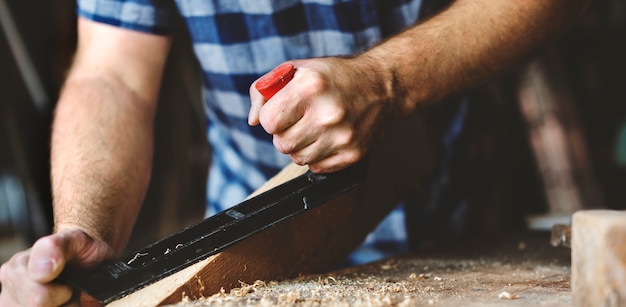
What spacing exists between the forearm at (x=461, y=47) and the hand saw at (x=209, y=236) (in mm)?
188

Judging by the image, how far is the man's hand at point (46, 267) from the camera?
2.62ft

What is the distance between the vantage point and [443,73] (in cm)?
104

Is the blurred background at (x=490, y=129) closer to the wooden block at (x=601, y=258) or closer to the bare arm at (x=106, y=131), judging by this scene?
the bare arm at (x=106, y=131)

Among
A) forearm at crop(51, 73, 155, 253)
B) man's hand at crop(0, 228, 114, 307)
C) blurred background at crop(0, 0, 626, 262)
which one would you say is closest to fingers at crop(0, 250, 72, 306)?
man's hand at crop(0, 228, 114, 307)

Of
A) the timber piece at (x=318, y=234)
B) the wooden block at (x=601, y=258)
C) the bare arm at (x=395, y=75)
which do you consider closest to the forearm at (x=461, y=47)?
the bare arm at (x=395, y=75)

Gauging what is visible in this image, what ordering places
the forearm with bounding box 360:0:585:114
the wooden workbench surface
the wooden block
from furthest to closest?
1. the forearm with bounding box 360:0:585:114
2. the wooden workbench surface
3. the wooden block

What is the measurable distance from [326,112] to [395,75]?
0.17 metres

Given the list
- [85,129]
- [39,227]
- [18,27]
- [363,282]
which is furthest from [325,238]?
[18,27]

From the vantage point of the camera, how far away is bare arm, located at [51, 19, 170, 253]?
109 cm

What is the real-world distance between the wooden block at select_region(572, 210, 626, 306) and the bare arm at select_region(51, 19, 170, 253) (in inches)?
28.4

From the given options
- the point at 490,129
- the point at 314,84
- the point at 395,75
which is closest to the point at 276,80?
the point at 314,84

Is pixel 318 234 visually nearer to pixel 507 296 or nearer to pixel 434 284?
pixel 434 284

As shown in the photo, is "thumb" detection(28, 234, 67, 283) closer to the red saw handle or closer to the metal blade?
the metal blade

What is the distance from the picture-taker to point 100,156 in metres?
1.18
